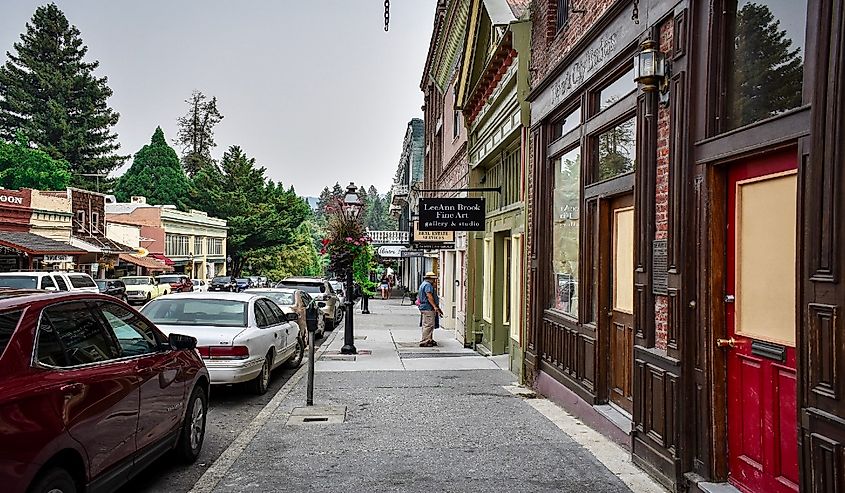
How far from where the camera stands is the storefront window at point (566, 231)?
9.55m

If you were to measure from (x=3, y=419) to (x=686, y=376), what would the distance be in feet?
14.8

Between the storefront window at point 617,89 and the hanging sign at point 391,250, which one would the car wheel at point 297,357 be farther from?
the hanging sign at point 391,250

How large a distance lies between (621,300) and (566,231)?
2.08 metres

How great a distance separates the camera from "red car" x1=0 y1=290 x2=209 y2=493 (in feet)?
13.5

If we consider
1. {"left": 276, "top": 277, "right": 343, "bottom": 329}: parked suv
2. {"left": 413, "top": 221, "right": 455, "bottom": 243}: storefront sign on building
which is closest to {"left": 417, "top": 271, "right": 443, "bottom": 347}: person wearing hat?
{"left": 413, "top": 221, "right": 455, "bottom": 243}: storefront sign on building

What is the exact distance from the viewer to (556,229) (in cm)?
1051

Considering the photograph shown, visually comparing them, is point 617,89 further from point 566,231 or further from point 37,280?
point 37,280

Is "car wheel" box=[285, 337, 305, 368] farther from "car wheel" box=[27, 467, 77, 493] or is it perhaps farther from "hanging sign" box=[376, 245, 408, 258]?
"hanging sign" box=[376, 245, 408, 258]

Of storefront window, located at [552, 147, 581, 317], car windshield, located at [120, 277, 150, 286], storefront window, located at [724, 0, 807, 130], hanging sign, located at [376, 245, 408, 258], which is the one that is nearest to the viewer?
storefront window, located at [724, 0, 807, 130]

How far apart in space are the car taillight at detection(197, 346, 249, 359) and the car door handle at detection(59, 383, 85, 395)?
531cm

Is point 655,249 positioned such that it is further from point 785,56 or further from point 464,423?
point 464,423

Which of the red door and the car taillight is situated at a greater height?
the red door

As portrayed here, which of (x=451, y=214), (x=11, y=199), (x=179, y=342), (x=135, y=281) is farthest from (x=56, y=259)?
(x=179, y=342)

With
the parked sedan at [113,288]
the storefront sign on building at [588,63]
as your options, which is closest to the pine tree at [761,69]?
the storefront sign on building at [588,63]
